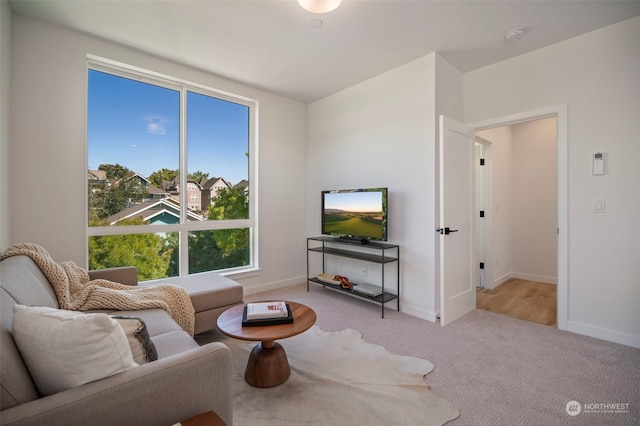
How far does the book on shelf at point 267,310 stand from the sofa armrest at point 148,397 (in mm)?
701

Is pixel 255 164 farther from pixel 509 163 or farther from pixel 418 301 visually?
pixel 509 163

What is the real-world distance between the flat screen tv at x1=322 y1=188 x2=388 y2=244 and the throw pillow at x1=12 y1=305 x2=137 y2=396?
2634 mm

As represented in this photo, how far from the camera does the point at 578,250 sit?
8.52 feet

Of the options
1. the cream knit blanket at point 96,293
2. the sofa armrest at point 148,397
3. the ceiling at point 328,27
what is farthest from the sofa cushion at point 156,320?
the ceiling at point 328,27

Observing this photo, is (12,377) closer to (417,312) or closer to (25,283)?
(25,283)

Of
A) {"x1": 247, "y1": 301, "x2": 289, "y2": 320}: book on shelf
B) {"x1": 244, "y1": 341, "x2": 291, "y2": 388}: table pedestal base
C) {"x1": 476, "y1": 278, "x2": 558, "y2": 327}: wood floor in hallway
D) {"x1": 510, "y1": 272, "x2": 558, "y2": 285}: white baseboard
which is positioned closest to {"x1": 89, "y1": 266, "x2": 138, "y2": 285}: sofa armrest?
{"x1": 247, "y1": 301, "x2": 289, "y2": 320}: book on shelf

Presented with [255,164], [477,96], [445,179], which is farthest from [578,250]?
[255,164]

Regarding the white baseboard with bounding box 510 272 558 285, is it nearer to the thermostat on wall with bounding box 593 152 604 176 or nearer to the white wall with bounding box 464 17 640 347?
the white wall with bounding box 464 17 640 347

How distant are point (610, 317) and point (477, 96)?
243 cm

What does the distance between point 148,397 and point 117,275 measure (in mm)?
1872

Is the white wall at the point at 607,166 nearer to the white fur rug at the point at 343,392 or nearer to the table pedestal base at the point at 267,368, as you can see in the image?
the white fur rug at the point at 343,392

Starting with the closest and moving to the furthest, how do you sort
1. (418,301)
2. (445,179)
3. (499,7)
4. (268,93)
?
(499,7) < (445,179) < (418,301) < (268,93)

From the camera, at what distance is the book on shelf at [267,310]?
1.87 meters

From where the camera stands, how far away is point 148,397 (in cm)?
95
